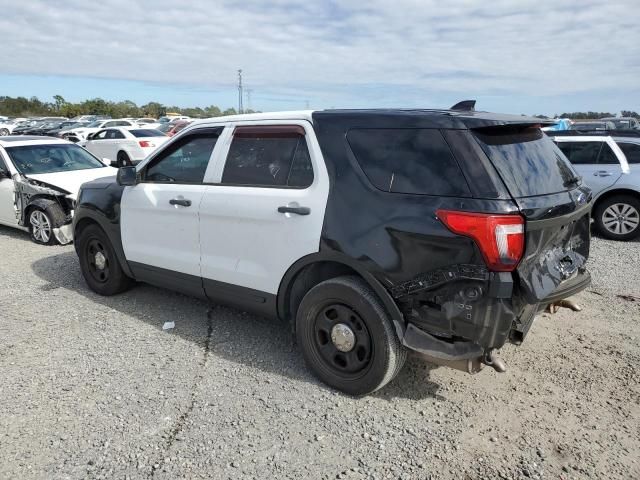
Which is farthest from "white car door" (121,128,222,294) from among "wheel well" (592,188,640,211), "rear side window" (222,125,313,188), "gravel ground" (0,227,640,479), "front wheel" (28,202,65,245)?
"wheel well" (592,188,640,211)

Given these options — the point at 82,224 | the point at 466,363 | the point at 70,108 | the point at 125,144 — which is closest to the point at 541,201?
the point at 466,363

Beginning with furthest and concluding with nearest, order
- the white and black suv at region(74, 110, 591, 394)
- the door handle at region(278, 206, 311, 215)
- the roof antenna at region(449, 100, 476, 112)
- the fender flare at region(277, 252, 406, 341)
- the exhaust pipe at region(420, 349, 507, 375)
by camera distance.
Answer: the roof antenna at region(449, 100, 476, 112) < the door handle at region(278, 206, 311, 215) < the fender flare at region(277, 252, 406, 341) < the exhaust pipe at region(420, 349, 507, 375) < the white and black suv at region(74, 110, 591, 394)

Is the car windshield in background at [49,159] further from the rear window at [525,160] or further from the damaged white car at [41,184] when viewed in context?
the rear window at [525,160]

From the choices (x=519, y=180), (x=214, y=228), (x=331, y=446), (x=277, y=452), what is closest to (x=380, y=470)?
(x=331, y=446)

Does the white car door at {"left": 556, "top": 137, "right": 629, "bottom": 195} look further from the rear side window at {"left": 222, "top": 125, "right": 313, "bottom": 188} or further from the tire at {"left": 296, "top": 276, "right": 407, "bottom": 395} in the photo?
the tire at {"left": 296, "top": 276, "right": 407, "bottom": 395}

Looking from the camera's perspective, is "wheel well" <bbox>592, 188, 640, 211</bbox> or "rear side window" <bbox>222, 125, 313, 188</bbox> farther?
"wheel well" <bbox>592, 188, 640, 211</bbox>

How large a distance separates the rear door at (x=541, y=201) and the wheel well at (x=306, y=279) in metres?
1.07

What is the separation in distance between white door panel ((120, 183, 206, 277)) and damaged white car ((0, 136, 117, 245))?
11.0 feet

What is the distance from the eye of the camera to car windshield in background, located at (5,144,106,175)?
8.05m

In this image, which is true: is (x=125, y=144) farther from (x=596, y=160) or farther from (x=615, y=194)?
(x=615, y=194)

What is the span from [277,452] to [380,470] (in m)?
0.59

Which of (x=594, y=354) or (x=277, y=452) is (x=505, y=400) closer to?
(x=594, y=354)

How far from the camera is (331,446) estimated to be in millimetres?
2873

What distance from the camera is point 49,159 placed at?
8375mm
